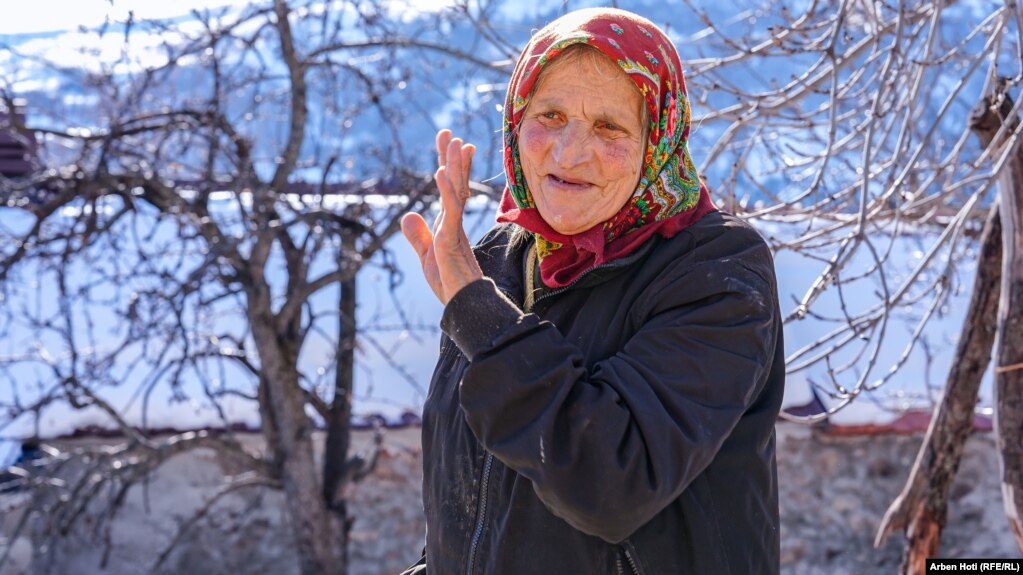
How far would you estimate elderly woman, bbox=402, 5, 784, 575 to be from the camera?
1.34 metres

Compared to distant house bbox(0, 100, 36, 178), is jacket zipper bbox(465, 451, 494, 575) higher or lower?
lower

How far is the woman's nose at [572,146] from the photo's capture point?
156 cm

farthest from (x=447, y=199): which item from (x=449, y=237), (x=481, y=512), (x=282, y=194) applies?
(x=282, y=194)

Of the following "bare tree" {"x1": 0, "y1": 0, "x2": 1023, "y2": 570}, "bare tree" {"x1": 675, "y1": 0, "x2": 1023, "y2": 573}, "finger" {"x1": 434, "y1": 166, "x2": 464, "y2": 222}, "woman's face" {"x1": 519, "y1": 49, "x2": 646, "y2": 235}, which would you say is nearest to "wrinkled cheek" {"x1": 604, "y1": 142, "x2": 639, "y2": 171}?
"woman's face" {"x1": 519, "y1": 49, "x2": 646, "y2": 235}

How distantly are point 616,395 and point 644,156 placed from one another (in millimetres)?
392

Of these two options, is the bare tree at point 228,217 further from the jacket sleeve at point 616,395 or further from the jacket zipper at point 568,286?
the jacket sleeve at point 616,395

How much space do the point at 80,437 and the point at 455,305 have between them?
4.37m

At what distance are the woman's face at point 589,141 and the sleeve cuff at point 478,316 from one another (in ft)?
0.67

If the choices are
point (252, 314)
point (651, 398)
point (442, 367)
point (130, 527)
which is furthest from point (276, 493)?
point (651, 398)

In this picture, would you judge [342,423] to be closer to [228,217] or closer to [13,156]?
[228,217]

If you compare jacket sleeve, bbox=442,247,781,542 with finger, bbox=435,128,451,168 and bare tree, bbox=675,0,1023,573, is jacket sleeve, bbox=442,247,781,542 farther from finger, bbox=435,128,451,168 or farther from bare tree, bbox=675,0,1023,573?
bare tree, bbox=675,0,1023,573

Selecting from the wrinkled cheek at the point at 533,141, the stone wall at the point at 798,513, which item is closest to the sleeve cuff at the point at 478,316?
the wrinkled cheek at the point at 533,141

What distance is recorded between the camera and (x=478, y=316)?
4.61 feet

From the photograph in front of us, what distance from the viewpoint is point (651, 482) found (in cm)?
133
